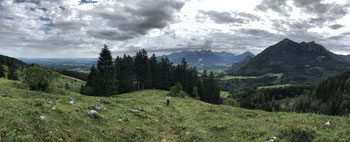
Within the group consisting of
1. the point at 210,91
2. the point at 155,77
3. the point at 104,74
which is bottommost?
the point at 210,91

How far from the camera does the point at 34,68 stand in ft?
86.4

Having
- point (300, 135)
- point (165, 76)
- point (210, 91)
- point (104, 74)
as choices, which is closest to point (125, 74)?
point (104, 74)

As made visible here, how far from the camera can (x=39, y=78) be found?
88.7 feet

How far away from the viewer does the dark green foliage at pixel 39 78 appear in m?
26.5

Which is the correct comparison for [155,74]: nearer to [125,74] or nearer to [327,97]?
[125,74]

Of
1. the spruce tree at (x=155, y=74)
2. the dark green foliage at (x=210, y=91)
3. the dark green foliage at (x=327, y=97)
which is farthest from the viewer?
the dark green foliage at (x=327, y=97)

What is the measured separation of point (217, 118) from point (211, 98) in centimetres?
5274

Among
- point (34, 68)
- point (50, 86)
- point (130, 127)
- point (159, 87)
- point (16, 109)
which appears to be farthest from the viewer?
point (159, 87)

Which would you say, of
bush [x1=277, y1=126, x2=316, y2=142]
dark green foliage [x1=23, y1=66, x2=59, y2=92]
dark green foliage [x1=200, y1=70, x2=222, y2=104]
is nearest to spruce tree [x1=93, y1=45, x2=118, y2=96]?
dark green foliage [x1=23, y1=66, x2=59, y2=92]

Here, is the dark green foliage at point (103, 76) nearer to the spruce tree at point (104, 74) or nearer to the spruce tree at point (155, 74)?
the spruce tree at point (104, 74)

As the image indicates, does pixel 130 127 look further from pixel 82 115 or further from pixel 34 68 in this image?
pixel 34 68

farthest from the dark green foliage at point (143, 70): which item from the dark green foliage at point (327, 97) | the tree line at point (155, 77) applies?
the dark green foliage at point (327, 97)

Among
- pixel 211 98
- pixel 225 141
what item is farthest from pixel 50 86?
pixel 211 98

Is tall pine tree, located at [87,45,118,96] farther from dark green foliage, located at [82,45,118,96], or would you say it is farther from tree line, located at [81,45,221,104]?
tree line, located at [81,45,221,104]
